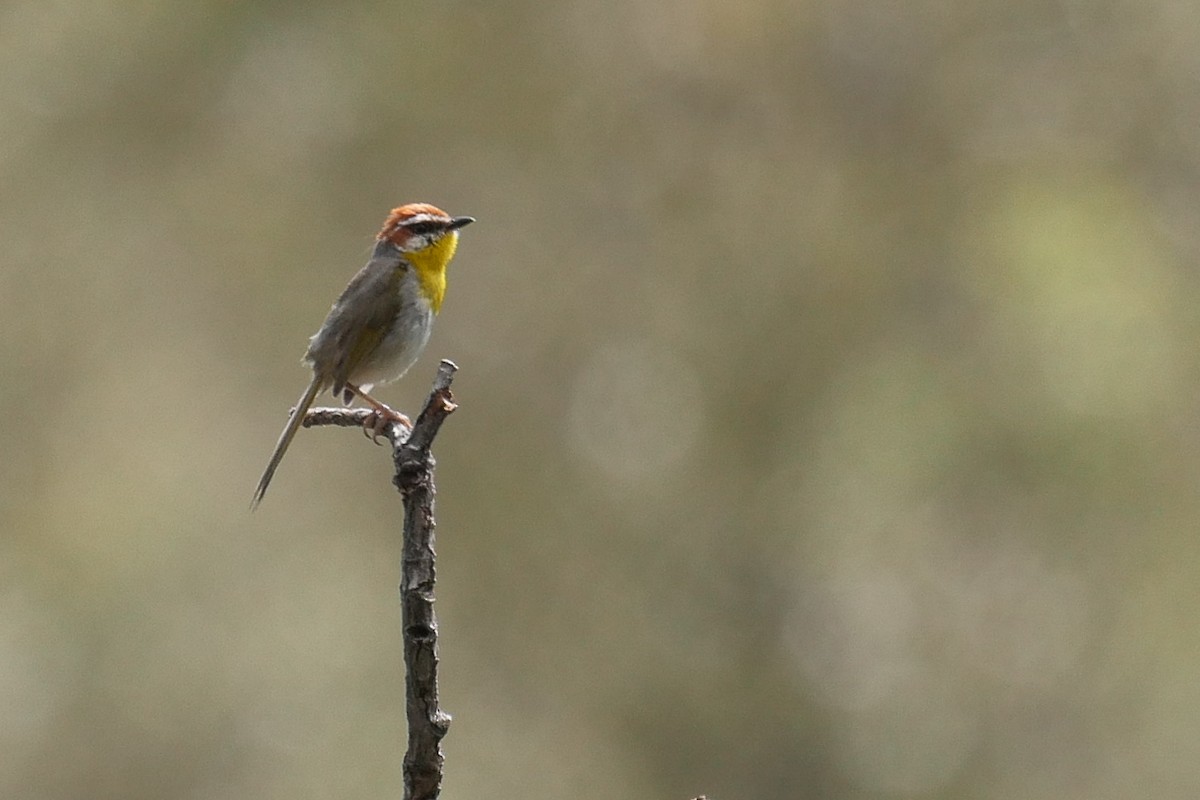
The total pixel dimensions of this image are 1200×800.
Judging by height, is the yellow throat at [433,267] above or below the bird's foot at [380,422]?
above

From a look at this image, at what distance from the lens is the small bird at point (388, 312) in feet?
21.8

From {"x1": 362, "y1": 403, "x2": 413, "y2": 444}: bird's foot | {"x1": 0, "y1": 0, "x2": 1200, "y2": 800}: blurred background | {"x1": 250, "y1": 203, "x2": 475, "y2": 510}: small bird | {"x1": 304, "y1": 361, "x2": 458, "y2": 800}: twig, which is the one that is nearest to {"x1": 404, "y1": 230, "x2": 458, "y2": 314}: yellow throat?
{"x1": 250, "y1": 203, "x2": 475, "y2": 510}: small bird

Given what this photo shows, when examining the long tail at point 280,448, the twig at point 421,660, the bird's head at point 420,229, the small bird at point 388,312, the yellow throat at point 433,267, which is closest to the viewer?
the twig at point 421,660

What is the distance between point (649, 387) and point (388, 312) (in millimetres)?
9260

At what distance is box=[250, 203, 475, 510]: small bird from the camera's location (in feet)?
21.8

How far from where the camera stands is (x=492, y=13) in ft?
57.0

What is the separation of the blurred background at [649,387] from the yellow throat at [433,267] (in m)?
7.07

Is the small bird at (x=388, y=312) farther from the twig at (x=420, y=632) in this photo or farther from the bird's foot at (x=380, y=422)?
the twig at (x=420, y=632)

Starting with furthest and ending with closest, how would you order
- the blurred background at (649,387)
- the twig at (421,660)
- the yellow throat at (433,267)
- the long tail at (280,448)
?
the blurred background at (649,387)
the yellow throat at (433,267)
the long tail at (280,448)
the twig at (421,660)

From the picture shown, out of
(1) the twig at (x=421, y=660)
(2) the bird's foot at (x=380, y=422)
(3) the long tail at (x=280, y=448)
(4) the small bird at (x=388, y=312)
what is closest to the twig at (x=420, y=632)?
(1) the twig at (x=421, y=660)

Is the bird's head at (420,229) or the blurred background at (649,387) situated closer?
the bird's head at (420,229)

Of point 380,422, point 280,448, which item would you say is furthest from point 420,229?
point 380,422

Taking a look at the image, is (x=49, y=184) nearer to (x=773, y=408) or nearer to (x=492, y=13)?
(x=492, y=13)

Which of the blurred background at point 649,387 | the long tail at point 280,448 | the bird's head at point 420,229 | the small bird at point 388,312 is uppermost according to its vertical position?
the blurred background at point 649,387
